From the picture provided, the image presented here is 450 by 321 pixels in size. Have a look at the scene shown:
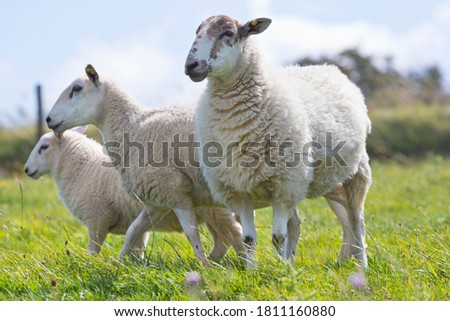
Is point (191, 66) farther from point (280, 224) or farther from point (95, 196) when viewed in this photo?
point (95, 196)

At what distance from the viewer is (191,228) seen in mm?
5855

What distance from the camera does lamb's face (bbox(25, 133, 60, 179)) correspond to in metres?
7.40

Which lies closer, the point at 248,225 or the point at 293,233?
the point at 248,225

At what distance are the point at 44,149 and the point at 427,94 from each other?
17148 millimetres

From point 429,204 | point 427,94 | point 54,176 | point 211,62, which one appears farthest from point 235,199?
point 427,94

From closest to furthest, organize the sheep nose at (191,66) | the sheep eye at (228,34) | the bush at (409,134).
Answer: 1. the sheep nose at (191,66)
2. the sheep eye at (228,34)
3. the bush at (409,134)

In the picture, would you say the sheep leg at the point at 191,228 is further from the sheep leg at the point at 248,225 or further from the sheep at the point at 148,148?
the sheep leg at the point at 248,225

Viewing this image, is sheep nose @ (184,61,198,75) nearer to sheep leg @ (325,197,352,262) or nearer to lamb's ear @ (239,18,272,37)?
lamb's ear @ (239,18,272,37)

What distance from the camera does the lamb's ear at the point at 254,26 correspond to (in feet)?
17.4

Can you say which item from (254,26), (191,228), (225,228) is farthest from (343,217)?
(254,26)

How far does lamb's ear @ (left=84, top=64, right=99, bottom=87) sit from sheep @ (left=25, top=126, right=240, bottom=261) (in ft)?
2.58

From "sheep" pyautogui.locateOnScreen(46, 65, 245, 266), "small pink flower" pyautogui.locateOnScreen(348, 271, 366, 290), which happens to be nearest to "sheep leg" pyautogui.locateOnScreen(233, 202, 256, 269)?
"sheep" pyautogui.locateOnScreen(46, 65, 245, 266)

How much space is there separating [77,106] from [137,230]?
4.01 feet

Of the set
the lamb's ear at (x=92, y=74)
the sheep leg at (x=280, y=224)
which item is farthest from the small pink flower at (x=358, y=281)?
the lamb's ear at (x=92, y=74)
